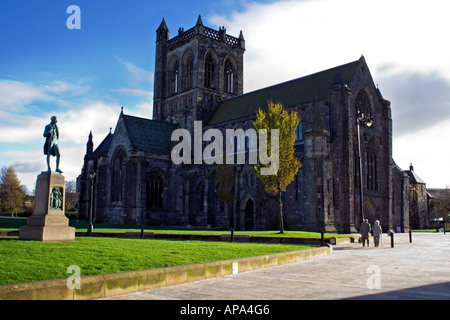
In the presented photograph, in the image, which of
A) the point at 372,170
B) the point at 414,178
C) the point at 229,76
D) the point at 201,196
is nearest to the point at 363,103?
the point at 372,170

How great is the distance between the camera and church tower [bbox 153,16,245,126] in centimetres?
5600

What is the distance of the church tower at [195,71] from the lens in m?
56.0

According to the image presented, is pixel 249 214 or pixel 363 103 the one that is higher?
pixel 363 103

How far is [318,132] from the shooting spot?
36.2 meters

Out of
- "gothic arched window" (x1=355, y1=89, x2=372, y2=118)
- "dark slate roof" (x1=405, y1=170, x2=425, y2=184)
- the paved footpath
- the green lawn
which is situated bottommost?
the paved footpath

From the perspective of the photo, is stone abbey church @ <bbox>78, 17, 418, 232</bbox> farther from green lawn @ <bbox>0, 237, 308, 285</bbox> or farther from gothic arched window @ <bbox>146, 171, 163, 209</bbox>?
green lawn @ <bbox>0, 237, 308, 285</bbox>

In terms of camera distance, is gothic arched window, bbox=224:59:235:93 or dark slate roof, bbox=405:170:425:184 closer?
gothic arched window, bbox=224:59:235:93

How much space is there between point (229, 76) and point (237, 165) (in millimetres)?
21798

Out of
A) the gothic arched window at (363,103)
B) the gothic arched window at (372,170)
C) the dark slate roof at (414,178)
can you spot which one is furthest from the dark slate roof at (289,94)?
the dark slate roof at (414,178)

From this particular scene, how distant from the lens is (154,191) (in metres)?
49.0

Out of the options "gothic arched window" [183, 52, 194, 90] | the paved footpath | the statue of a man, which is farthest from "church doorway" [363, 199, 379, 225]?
the statue of a man

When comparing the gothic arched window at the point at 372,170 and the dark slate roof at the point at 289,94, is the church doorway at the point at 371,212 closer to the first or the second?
the gothic arched window at the point at 372,170

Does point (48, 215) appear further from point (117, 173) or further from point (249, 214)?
point (117, 173)
